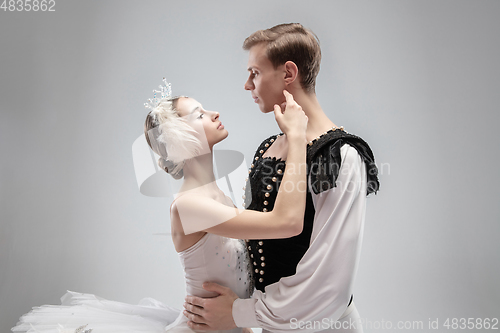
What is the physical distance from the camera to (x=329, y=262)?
1.69 meters

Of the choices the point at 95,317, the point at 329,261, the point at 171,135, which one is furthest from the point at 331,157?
the point at 95,317

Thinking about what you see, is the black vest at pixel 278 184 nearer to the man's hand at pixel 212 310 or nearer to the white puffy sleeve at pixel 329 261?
the white puffy sleeve at pixel 329 261

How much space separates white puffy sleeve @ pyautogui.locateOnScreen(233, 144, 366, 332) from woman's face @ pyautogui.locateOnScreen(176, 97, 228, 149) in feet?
2.09

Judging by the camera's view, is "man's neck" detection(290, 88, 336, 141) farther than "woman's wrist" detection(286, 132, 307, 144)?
Yes

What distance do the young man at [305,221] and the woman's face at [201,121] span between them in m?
0.26

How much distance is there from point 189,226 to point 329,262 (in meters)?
0.67

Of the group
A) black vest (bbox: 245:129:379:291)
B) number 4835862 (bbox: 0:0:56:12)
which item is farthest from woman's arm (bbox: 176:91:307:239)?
number 4835862 (bbox: 0:0:56:12)

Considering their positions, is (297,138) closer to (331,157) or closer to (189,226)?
(331,157)

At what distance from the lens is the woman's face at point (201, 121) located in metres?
2.04

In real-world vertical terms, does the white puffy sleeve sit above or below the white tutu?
above

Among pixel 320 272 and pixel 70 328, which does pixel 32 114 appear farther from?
pixel 320 272

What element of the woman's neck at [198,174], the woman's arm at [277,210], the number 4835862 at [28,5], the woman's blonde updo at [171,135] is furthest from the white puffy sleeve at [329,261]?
the number 4835862 at [28,5]

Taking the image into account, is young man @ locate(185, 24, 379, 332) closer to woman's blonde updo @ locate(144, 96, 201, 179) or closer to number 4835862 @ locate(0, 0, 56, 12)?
woman's blonde updo @ locate(144, 96, 201, 179)

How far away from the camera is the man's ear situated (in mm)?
1927
